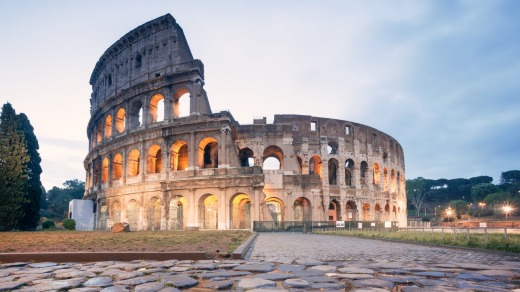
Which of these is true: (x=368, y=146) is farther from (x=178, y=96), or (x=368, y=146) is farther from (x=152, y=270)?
(x=152, y=270)

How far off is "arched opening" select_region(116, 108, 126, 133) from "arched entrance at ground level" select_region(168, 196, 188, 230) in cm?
941

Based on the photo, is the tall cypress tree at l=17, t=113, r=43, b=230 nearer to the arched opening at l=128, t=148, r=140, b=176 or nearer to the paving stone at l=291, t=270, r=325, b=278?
the arched opening at l=128, t=148, r=140, b=176

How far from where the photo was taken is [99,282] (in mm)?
Result: 4086

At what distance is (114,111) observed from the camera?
33219mm

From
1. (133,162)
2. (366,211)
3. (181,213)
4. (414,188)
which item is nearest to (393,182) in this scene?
(366,211)

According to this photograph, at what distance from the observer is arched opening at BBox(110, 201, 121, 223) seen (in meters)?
30.8

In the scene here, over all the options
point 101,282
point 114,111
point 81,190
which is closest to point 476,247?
point 101,282

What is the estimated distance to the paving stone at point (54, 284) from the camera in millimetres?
3736

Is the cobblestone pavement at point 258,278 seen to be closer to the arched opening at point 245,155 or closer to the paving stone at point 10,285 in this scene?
the paving stone at point 10,285

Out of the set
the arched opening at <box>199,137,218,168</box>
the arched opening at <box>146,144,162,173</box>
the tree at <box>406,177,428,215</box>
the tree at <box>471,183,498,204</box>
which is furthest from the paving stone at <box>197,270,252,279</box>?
the tree at <box>471,183,498,204</box>

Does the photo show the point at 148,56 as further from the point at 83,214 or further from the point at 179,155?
the point at 83,214

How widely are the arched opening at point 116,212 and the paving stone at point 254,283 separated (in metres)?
29.3

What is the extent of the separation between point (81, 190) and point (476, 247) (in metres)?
75.9

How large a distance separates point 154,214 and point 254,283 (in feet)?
89.2
